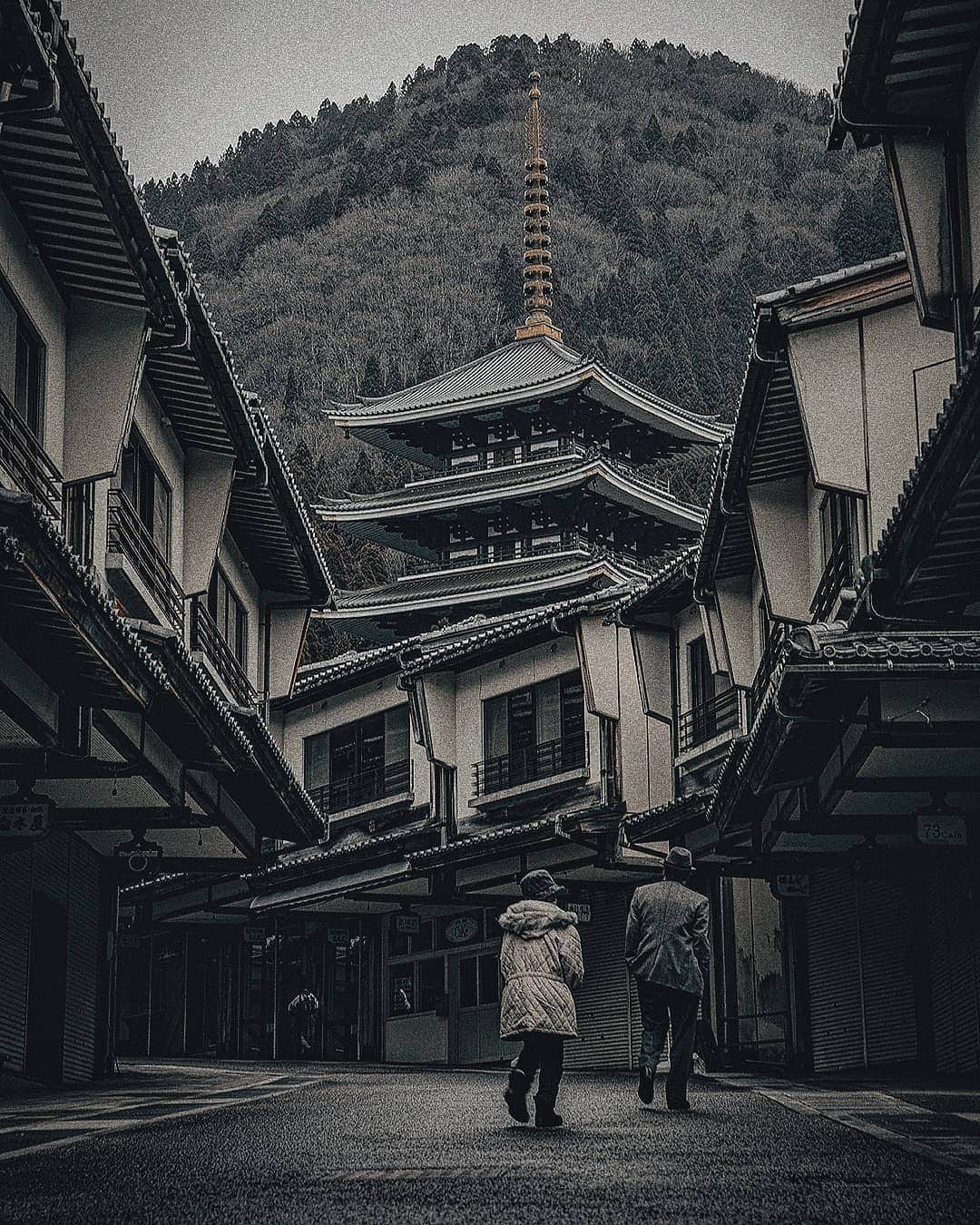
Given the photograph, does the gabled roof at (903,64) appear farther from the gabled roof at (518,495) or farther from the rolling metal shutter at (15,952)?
the gabled roof at (518,495)

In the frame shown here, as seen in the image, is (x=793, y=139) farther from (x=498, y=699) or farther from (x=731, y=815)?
(x=731, y=815)

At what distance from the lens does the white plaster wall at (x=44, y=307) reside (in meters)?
15.3

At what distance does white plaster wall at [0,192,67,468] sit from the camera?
1534 centimetres

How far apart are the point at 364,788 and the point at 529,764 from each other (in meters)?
Result: 5.25

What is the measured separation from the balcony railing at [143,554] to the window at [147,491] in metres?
0.18

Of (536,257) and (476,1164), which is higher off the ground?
(536,257)

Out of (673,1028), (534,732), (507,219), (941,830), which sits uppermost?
(507,219)

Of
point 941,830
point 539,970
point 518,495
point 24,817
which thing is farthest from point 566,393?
point 539,970

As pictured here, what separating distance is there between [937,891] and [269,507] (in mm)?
10158

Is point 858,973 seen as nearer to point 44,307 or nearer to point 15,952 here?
point 15,952

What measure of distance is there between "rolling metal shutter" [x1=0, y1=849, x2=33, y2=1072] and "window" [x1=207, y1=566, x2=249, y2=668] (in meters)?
5.24

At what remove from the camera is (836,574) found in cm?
2011

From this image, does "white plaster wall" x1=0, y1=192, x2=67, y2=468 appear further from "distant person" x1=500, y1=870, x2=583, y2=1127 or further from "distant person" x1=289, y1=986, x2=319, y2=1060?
"distant person" x1=289, y1=986, x2=319, y2=1060

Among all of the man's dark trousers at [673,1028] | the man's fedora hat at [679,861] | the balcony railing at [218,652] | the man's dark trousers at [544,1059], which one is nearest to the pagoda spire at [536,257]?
the balcony railing at [218,652]
